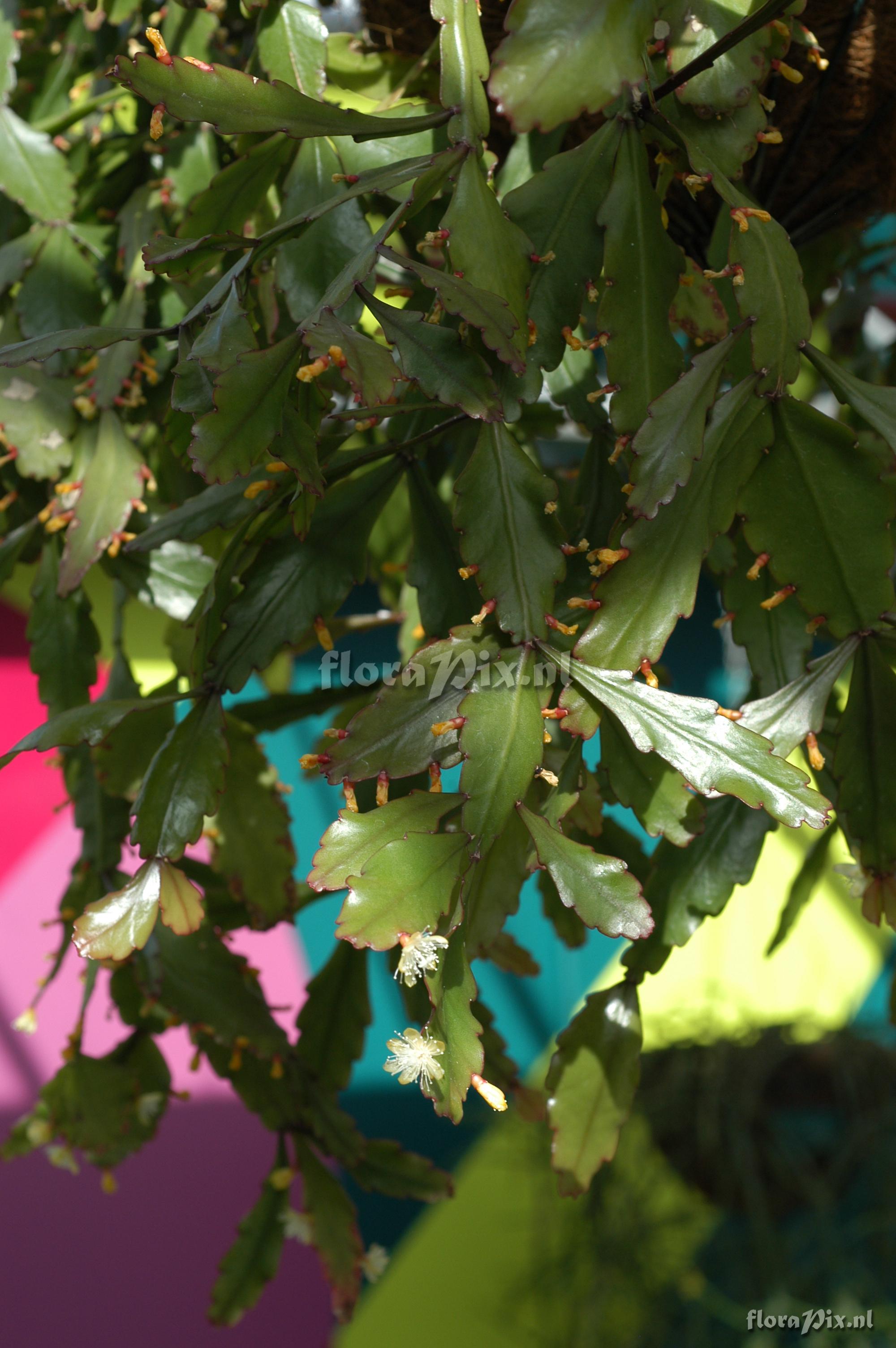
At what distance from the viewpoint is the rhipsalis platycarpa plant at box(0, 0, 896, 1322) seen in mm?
438

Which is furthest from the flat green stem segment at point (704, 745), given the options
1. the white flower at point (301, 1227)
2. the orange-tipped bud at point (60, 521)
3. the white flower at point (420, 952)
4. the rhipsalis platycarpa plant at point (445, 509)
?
the white flower at point (301, 1227)

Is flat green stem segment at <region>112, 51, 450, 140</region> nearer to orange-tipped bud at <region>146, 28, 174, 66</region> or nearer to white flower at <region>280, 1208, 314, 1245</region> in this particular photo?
orange-tipped bud at <region>146, 28, 174, 66</region>

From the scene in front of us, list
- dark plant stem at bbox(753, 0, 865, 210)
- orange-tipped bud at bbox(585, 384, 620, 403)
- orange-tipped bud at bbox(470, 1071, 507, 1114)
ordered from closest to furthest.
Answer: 1. orange-tipped bud at bbox(470, 1071, 507, 1114)
2. orange-tipped bud at bbox(585, 384, 620, 403)
3. dark plant stem at bbox(753, 0, 865, 210)

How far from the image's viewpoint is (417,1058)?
39 cm

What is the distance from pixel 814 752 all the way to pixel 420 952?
235 millimetres

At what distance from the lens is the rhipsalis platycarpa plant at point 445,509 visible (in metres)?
0.44

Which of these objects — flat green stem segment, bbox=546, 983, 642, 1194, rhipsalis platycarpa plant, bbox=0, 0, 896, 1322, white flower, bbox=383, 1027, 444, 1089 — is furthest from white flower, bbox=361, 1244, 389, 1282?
white flower, bbox=383, 1027, 444, 1089

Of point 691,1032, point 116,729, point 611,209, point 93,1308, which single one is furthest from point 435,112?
point 93,1308

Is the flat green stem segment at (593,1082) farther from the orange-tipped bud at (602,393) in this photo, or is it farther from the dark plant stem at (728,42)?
the dark plant stem at (728,42)

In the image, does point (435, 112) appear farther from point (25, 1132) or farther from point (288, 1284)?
point (288, 1284)

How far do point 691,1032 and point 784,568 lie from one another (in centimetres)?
126

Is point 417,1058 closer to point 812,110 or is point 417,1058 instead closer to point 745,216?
point 745,216

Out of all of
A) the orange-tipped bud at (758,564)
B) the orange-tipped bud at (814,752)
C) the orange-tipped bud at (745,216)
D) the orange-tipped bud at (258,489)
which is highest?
the orange-tipped bud at (745,216)

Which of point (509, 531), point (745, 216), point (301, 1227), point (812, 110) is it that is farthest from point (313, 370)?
point (301, 1227)
